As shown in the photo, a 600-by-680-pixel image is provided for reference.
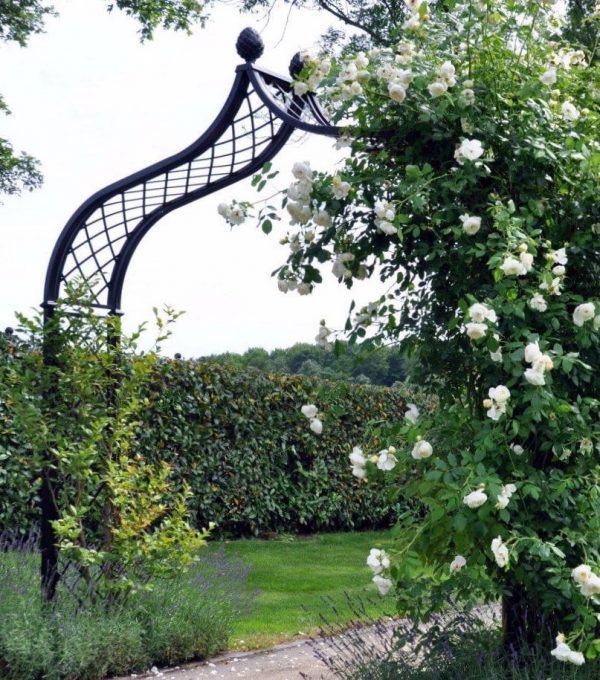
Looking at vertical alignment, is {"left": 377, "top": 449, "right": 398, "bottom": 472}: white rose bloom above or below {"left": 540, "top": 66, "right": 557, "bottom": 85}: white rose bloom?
below

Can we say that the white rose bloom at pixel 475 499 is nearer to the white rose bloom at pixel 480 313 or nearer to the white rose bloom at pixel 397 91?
the white rose bloom at pixel 480 313

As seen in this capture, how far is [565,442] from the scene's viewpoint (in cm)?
339

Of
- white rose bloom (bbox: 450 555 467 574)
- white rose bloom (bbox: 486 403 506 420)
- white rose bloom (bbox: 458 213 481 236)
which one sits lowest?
white rose bloom (bbox: 450 555 467 574)

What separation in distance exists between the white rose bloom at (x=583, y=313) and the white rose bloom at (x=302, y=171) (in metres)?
1.20

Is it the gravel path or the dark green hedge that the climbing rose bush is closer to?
the gravel path

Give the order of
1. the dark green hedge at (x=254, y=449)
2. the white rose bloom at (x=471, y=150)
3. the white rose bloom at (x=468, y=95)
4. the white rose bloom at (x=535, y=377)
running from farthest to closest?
the dark green hedge at (x=254, y=449)
the white rose bloom at (x=468, y=95)
the white rose bloom at (x=471, y=150)
the white rose bloom at (x=535, y=377)

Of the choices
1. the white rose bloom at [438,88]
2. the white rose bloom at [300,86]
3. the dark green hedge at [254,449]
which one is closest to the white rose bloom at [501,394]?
the white rose bloom at [438,88]

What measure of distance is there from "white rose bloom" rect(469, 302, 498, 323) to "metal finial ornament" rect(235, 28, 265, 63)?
2282 millimetres

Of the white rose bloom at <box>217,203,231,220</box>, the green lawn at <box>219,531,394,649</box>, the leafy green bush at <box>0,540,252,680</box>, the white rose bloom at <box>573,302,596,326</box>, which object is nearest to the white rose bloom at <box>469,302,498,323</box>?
the white rose bloom at <box>573,302,596,326</box>

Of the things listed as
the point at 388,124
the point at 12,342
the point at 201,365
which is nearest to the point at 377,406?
the point at 201,365

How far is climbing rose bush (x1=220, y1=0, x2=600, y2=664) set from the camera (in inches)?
126

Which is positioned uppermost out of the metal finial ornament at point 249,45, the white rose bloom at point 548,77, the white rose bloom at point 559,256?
the metal finial ornament at point 249,45

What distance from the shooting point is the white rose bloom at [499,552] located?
2949 millimetres

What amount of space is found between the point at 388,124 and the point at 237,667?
288 centimetres
